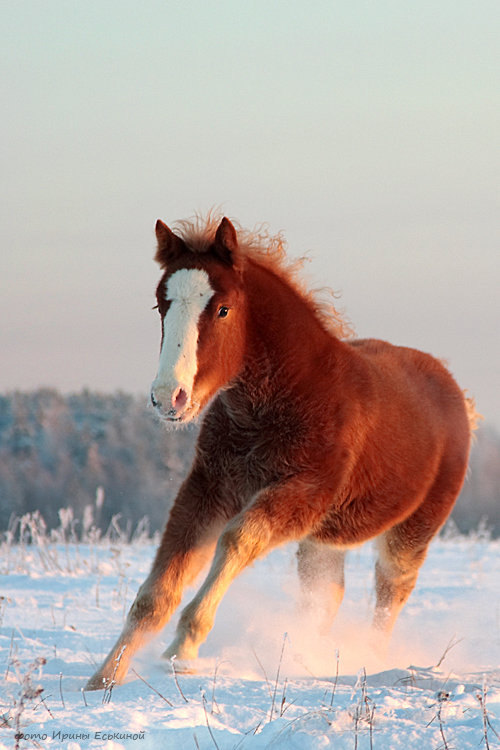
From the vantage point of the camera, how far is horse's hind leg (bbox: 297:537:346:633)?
22.5 feet

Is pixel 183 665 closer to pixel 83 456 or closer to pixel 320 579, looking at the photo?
pixel 320 579

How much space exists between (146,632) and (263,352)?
66.5 inches

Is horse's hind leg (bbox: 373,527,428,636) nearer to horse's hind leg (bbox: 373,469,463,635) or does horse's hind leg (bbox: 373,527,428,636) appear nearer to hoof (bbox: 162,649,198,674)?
horse's hind leg (bbox: 373,469,463,635)

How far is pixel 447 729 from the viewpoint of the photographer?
348 cm

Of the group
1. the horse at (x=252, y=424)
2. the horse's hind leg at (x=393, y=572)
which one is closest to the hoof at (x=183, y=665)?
the horse at (x=252, y=424)

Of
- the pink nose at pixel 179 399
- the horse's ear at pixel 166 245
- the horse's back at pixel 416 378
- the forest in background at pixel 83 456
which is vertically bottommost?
the forest in background at pixel 83 456

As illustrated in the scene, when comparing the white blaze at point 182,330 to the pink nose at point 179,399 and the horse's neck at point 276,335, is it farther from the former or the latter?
the horse's neck at point 276,335

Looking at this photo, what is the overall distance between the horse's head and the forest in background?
922 inches

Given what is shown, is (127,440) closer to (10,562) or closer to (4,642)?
(10,562)

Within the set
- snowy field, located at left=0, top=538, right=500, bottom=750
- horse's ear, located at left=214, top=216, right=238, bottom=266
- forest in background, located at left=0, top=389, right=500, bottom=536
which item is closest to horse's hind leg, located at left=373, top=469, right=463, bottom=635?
snowy field, located at left=0, top=538, right=500, bottom=750

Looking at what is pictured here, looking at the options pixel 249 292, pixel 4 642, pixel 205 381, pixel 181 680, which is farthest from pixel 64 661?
pixel 249 292

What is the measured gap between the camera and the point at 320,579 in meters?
6.98

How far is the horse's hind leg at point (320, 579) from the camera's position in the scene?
6855 millimetres

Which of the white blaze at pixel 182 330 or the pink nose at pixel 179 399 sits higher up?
the white blaze at pixel 182 330
